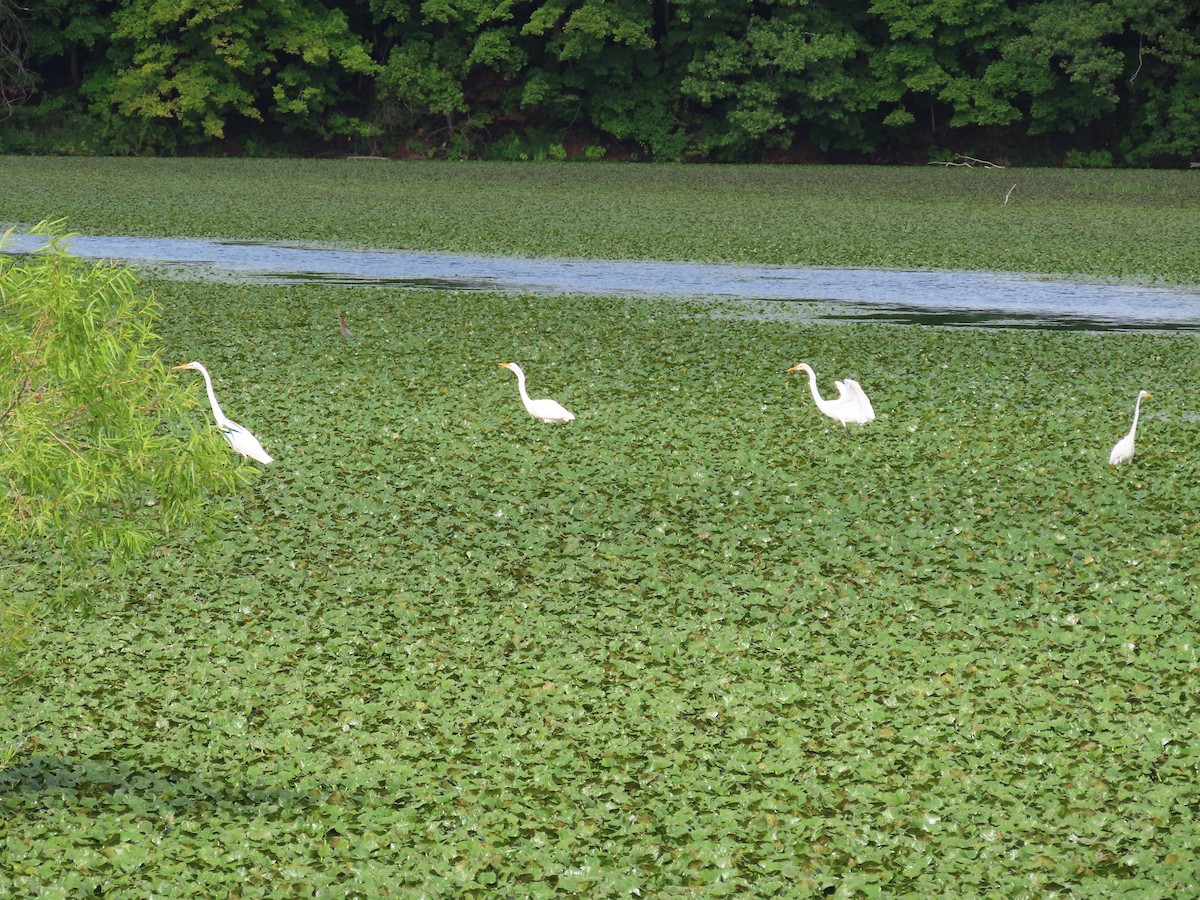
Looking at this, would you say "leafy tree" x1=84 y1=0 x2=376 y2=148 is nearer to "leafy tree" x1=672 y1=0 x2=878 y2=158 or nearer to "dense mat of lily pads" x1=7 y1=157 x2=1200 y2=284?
"dense mat of lily pads" x1=7 y1=157 x2=1200 y2=284

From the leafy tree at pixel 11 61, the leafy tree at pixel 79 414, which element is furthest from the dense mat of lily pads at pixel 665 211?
the leafy tree at pixel 79 414

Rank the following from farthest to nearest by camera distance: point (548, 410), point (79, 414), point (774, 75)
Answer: point (774, 75)
point (548, 410)
point (79, 414)

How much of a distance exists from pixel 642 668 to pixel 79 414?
9.37 ft

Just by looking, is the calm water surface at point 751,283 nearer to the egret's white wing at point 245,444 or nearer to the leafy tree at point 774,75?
the egret's white wing at point 245,444

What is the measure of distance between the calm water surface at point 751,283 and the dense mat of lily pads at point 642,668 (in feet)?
19.0

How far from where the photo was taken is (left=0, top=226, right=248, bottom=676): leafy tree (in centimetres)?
471

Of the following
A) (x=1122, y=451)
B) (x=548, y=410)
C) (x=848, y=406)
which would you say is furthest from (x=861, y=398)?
(x=548, y=410)

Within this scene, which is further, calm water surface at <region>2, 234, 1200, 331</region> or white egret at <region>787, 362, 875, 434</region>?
calm water surface at <region>2, 234, 1200, 331</region>

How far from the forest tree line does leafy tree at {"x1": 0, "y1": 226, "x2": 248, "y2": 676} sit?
1660 inches

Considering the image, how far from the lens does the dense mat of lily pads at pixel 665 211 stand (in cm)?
2372

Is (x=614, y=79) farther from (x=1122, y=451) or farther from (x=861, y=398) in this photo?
(x=1122, y=451)

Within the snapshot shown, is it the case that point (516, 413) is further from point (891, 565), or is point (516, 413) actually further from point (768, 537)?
point (891, 565)

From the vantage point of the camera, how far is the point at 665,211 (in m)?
29.7

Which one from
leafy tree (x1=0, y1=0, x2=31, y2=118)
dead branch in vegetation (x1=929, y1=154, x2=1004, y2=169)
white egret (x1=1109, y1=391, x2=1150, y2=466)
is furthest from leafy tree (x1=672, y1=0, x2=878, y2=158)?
white egret (x1=1109, y1=391, x2=1150, y2=466)
